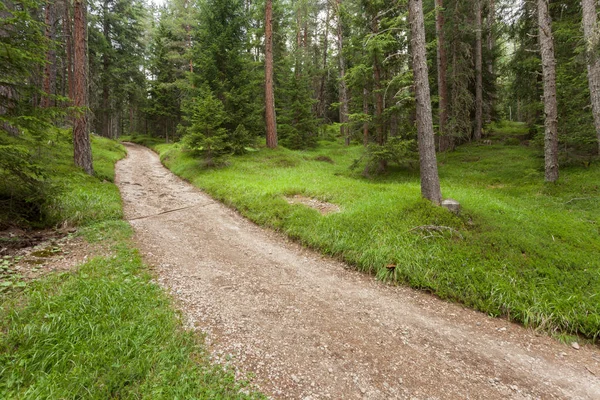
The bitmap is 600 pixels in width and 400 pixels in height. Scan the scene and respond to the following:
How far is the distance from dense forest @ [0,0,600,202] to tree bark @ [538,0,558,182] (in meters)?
0.04

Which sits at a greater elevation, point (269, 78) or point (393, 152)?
point (269, 78)

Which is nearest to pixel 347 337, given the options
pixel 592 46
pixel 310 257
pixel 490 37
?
pixel 310 257

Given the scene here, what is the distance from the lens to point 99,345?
2.85 m

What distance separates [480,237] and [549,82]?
7524 mm

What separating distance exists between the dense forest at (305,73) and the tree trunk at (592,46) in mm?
39

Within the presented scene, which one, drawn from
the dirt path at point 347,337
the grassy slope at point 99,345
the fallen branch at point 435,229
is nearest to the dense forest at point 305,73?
the fallen branch at point 435,229

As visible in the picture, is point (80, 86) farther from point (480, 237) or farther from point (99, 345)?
point (480, 237)

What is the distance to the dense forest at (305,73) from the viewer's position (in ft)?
19.7

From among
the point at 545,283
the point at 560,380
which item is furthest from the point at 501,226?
the point at 560,380

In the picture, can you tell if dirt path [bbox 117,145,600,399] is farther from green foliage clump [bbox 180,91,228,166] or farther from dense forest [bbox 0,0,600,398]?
green foliage clump [bbox 180,91,228,166]

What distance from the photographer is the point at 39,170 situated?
5.49 metres

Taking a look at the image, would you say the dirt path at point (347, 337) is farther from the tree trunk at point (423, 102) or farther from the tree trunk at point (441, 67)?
the tree trunk at point (441, 67)

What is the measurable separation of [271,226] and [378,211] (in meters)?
3.03

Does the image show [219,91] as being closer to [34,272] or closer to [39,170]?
[39,170]
